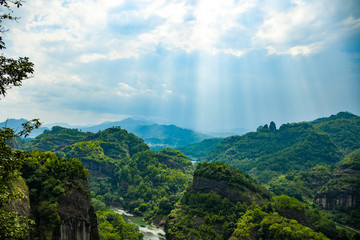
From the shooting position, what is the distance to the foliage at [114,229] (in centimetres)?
5444

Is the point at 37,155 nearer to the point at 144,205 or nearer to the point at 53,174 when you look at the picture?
the point at 53,174

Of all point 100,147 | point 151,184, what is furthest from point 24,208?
point 100,147

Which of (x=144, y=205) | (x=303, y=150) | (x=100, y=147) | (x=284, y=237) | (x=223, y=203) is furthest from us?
(x=303, y=150)

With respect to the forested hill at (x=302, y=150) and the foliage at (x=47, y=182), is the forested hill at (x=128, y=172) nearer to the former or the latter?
the foliage at (x=47, y=182)

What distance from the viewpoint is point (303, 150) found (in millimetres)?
159750

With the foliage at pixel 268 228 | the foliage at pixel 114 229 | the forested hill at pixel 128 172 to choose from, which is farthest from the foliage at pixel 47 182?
the forested hill at pixel 128 172

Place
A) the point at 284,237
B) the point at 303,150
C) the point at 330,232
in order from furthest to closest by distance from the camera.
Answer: the point at 303,150 < the point at 330,232 < the point at 284,237

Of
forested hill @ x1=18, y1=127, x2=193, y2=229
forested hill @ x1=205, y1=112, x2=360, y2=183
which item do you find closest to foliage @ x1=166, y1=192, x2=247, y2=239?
forested hill @ x1=18, y1=127, x2=193, y2=229

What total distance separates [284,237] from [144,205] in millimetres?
60797

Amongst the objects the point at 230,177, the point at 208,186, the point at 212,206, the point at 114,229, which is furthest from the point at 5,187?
the point at 208,186

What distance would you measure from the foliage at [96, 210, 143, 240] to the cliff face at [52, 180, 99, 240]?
1075cm

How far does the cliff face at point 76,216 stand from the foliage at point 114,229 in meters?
10.8

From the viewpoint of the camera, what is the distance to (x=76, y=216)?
3912 cm

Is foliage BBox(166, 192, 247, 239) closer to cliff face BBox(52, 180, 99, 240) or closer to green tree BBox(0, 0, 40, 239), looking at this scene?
cliff face BBox(52, 180, 99, 240)
